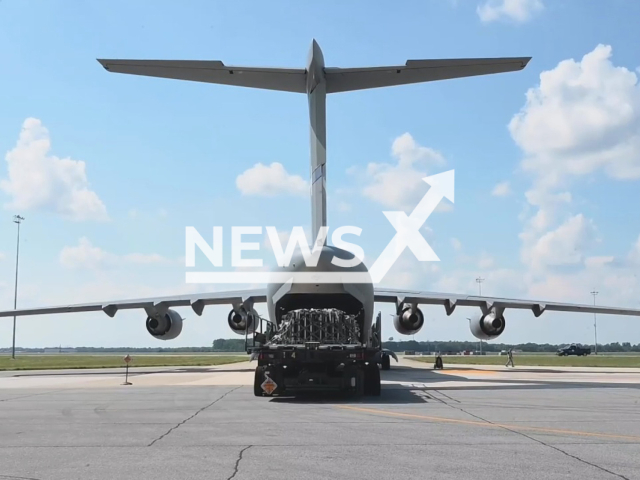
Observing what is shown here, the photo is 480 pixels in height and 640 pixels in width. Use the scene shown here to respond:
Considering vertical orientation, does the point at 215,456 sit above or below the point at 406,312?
below

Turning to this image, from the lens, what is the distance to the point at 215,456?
27.5 feet

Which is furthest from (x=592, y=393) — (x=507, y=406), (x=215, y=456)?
(x=215, y=456)

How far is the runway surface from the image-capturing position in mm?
7445

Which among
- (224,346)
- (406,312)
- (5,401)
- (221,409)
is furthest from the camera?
(224,346)

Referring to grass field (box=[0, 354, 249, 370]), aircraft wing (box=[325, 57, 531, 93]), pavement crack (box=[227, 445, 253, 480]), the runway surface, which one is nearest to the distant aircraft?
aircraft wing (box=[325, 57, 531, 93])

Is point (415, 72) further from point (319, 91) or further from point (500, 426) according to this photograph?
point (500, 426)

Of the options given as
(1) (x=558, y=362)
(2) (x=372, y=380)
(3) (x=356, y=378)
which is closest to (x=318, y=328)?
(2) (x=372, y=380)

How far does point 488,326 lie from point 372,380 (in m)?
15.6

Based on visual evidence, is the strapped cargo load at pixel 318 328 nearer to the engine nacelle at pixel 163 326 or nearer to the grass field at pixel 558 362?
the engine nacelle at pixel 163 326

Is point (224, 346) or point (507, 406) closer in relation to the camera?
point (507, 406)

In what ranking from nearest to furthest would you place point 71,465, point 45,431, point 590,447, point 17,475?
point 17,475, point 71,465, point 590,447, point 45,431

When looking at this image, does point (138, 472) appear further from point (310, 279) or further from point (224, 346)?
point (224, 346)

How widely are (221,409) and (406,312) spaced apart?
742 inches

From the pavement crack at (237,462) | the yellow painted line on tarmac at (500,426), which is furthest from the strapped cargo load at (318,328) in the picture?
the pavement crack at (237,462)
